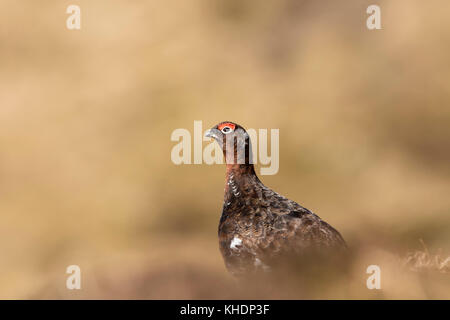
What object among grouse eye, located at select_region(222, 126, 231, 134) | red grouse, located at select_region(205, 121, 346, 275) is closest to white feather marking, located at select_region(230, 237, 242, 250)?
red grouse, located at select_region(205, 121, 346, 275)

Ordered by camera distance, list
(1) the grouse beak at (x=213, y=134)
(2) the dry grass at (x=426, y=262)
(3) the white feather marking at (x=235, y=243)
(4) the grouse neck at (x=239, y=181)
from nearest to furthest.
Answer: (2) the dry grass at (x=426, y=262)
(3) the white feather marking at (x=235, y=243)
(4) the grouse neck at (x=239, y=181)
(1) the grouse beak at (x=213, y=134)

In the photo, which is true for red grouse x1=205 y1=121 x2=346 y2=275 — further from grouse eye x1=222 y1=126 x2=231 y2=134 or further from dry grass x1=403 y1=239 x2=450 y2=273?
dry grass x1=403 y1=239 x2=450 y2=273

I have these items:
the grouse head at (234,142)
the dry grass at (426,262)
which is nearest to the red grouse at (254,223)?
the grouse head at (234,142)

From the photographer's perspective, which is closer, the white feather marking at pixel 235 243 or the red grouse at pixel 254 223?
the red grouse at pixel 254 223

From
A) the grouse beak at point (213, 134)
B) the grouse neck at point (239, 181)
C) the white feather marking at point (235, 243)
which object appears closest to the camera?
the white feather marking at point (235, 243)

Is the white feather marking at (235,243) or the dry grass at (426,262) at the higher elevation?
the white feather marking at (235,243)

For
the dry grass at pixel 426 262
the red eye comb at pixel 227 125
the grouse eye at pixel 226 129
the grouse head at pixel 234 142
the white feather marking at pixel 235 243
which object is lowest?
the dry grass at pixel 426 262

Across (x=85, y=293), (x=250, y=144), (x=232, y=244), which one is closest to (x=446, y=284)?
(x=232, y=244)

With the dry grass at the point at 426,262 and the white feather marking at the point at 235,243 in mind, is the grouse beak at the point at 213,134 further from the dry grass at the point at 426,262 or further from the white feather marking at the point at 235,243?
the dry grass at the point at 426,262

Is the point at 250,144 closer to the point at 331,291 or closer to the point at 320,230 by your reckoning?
the point at 320,230
